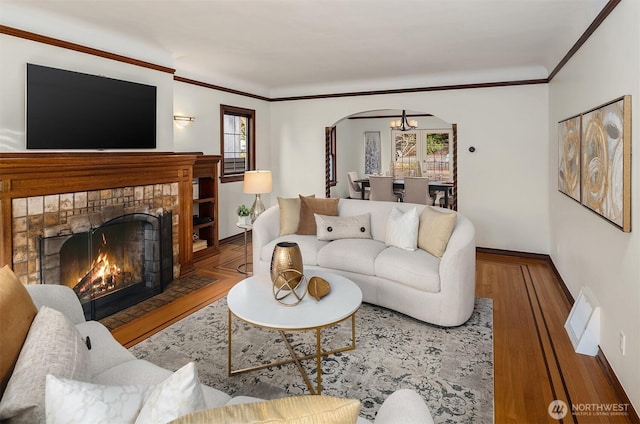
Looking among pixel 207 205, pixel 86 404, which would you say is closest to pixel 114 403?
pixel 86 404

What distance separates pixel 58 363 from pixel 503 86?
5.58 m

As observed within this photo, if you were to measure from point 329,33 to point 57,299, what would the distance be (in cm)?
306

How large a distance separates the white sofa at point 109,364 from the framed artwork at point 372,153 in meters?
9.38

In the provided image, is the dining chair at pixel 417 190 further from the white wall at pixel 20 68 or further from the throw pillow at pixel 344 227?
the white wall at pixel 20 68

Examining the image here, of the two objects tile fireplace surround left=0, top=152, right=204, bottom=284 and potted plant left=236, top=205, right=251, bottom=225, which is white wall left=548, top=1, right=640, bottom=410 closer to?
potted plant left=236, top=205, right=251, bottom=225

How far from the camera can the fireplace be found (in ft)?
10.5

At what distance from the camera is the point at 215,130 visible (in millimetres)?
5688

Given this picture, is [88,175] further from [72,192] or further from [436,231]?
[436,231]

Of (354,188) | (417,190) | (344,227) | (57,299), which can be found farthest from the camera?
(354,188)

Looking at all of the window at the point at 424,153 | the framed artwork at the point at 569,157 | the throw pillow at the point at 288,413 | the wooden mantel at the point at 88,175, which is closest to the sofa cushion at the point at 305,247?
the wooden mantel at the point at 88,175

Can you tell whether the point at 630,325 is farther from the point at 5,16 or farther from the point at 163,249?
the point at 5,16

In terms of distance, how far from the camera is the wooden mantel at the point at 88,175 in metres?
2.78

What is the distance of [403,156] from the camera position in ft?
35.2

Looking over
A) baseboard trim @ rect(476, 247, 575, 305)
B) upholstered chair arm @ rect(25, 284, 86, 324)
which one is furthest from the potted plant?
baseboard trim @ rect(476, 247, 575, 305)
